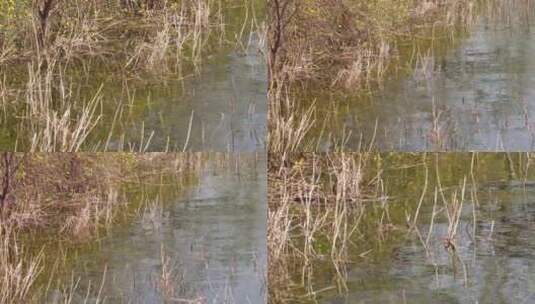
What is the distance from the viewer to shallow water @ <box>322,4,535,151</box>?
3859 millimetres

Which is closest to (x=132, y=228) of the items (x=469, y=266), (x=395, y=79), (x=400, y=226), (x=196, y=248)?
(x=196, y=248)

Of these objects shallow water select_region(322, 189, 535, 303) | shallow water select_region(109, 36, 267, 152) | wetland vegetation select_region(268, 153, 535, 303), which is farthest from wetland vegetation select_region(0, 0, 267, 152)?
shallow water select_region(322, 189, 535, 303)

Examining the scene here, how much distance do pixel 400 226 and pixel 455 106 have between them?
0.54 m

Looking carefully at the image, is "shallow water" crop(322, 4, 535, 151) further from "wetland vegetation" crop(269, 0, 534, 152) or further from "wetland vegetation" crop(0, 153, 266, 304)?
"wetland vegetation" crop(0, 153, 266, 304)

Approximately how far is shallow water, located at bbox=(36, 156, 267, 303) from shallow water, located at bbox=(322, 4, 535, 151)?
1.64 ft

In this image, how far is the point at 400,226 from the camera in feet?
12.8

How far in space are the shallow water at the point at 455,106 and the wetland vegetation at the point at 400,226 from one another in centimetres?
6

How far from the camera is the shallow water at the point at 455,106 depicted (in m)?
3.86

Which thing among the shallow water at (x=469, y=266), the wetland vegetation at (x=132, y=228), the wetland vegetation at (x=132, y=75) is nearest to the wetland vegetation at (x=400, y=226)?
the shallow water at (x=469, y=266)

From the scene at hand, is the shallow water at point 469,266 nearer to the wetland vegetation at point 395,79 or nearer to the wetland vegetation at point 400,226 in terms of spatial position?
the wetland vegetation at point 400,226

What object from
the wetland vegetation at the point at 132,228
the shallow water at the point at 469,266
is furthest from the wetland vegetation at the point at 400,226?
the wetland vegetation at the point at 132,228

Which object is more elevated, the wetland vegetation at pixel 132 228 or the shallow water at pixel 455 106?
the shallow water at pixel 455 106

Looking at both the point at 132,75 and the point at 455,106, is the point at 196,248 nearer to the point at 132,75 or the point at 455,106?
the point at 132,75

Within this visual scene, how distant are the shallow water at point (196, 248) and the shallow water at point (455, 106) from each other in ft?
1.64
